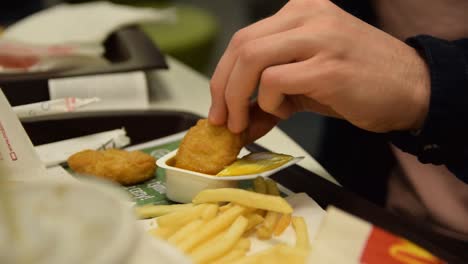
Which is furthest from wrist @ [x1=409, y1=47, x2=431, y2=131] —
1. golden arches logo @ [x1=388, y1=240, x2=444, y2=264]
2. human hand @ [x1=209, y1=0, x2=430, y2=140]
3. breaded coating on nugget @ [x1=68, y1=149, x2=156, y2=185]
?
breaded coating on nugget @ [x1=68, y1=149, x2=156, y2=185]

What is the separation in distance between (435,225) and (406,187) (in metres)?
0.10

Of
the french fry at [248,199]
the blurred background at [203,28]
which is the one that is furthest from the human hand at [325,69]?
the blurred background at [203,28]

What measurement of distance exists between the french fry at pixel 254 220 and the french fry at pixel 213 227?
12mm

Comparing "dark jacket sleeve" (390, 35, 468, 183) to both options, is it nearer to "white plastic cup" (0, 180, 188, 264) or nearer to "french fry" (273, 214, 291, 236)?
"french fry" (273, 214, 291, 236)

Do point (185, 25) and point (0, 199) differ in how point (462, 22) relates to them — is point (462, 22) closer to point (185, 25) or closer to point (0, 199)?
point (0, 199)

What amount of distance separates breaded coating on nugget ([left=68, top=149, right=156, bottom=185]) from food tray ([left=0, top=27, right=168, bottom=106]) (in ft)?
0.75

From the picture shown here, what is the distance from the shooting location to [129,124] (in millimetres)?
1086

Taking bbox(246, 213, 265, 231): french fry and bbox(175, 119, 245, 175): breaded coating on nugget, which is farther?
bbox(175, 119, 245, 175): breaded coating on nugget

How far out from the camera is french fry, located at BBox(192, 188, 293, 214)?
28.6 inches

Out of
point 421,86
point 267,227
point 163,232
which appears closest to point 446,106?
point 421,86

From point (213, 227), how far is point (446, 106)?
31cm

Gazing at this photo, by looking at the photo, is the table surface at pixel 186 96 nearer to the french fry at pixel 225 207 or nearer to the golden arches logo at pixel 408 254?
the french fry at pixel 225 207

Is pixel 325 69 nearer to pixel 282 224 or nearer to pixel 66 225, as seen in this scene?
pixel 282 224

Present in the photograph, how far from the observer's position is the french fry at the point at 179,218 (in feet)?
2.32
